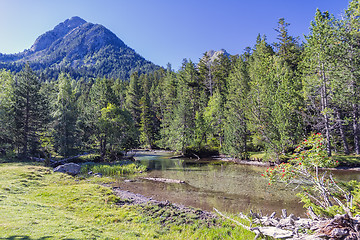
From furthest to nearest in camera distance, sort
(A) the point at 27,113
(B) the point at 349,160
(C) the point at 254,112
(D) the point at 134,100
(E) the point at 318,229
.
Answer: (D) the point at 134,100 < (C) the point at 254,112 < (A) the point at 27,113 < (B) the point at 349,160 < (E) the point at 318,229

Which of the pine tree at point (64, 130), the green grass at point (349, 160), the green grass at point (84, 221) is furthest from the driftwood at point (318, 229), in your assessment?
the pine tree at point (64, 130)

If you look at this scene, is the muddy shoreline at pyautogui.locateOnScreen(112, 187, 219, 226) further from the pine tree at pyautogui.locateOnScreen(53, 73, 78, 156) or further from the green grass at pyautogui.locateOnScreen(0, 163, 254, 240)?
the pine tree at pyautogui.locateOnScreen(53, 73, 78, 156)

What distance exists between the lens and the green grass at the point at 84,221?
7.64m

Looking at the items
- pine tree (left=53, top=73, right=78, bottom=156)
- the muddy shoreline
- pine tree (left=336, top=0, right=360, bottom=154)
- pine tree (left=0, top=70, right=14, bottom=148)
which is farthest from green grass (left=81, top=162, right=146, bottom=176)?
pine tree (left=336, top=0, right=360, bottom=154)

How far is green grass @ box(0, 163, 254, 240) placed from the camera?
7641mm

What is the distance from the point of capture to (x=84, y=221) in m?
9.92

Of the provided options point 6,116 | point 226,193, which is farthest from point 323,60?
point 6,116

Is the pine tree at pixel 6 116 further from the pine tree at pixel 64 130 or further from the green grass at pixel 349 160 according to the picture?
the green grass at pixel 349 160

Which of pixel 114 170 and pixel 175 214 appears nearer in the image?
pixel 175 214

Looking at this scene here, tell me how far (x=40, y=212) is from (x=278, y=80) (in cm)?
3650

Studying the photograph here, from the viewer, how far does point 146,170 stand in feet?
96.3

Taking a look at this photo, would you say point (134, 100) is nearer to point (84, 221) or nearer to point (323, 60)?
point (323, 60)

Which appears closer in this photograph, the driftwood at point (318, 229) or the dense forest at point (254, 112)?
the driftwood at point (318, 229)

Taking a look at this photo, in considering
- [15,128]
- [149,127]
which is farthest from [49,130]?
[149,127]
